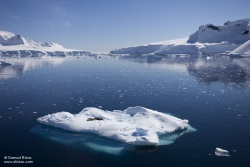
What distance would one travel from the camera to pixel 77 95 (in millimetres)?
19938

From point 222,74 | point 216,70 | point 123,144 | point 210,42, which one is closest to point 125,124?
point 123,144

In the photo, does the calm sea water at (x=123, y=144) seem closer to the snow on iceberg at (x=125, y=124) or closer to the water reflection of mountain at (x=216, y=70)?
the snow on iceberg at (x=125, y=124)

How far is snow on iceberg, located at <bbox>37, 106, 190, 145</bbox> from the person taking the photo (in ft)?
33.6

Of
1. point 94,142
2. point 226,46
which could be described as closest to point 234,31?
point 226,46

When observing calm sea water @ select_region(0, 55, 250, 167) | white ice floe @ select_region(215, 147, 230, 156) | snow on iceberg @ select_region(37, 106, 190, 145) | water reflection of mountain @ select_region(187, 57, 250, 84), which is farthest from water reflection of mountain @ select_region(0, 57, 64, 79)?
white ice floe @ select_region(215, 147, 230, 156)

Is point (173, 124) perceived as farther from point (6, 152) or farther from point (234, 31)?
point (234, 31)

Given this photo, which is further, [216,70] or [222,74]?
[216,70]

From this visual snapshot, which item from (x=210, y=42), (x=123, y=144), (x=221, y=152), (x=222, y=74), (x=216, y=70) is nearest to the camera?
(x=221, y=152)

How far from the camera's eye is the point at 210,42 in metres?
135

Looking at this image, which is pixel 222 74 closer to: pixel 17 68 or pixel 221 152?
pixel 221 152

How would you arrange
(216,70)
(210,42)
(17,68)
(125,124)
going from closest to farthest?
(125,124)
(216,70)
(17,68)
(210,42)

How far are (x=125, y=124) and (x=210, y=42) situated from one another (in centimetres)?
13985

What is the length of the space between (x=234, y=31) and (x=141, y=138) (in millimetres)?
149316

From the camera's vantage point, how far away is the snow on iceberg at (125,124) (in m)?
10.2
